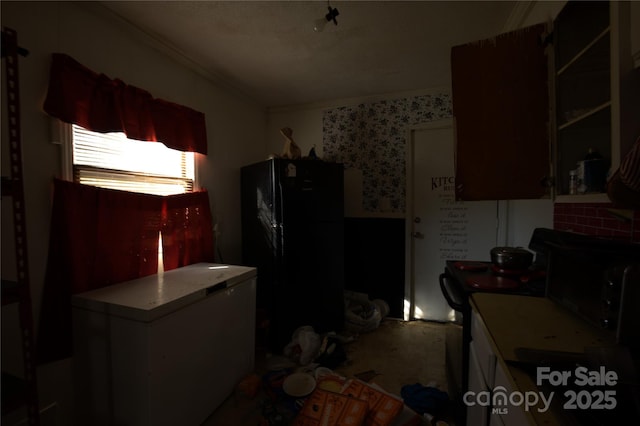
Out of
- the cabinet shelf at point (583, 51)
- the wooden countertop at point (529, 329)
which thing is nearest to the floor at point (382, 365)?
the wooden countertop at point (529, 329)

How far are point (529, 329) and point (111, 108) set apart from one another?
92.6 inches

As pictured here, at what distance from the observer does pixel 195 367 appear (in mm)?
1509

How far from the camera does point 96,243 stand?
1.56 m

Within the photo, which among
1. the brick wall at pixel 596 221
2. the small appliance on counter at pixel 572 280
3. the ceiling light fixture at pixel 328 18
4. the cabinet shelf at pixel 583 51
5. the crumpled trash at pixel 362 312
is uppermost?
the ceiling light fixture at pixel 328 18

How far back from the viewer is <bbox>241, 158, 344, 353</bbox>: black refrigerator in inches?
93.3

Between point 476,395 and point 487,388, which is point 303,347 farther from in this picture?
point 487,388

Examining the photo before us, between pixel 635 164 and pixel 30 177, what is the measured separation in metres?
2.31

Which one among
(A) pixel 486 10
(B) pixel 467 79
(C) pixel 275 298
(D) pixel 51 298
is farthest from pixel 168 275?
(A) pixel 486 10

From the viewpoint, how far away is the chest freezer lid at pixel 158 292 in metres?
1.30

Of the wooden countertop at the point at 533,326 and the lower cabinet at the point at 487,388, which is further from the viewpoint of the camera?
the wooden countertop at the point at 533,326

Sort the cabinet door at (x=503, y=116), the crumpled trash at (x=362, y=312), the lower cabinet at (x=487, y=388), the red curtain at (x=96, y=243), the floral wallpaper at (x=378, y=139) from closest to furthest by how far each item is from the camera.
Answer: the lower cabinet at (x=487, y=388), the cabinet door at (x=503, y=116), the red curtain at (x=96, y=243), the crumpled trash at (x=362, y=312), the floral wallpaper at (x=378, y=139)

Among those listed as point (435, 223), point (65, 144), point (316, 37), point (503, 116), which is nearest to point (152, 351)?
point (65, 144)

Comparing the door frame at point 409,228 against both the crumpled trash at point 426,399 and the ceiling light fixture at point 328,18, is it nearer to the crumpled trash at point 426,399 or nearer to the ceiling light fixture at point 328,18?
the crumpled trash at point 426,399

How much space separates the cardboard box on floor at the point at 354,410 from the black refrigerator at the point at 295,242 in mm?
954
